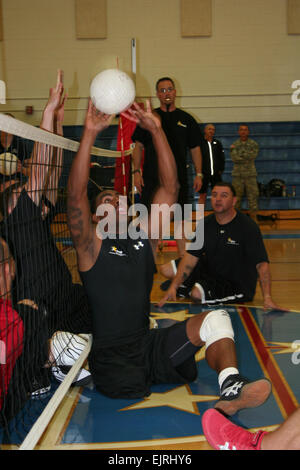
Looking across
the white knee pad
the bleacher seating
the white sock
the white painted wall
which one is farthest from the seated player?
the white painted wall

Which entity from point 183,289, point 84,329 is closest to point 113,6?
point 183,289

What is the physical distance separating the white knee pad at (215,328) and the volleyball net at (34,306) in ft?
2.96

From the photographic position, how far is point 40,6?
1527cm

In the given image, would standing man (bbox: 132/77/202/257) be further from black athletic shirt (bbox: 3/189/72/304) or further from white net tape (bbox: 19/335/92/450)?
white net tape (bbox: 19/335/92/450)

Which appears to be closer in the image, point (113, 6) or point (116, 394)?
point (116, 394)

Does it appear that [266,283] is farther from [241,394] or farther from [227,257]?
[241,394]

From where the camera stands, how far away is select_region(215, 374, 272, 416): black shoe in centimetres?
277

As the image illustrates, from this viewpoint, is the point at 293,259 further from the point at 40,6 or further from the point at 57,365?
the point at 40,6

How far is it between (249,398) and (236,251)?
2875 millimetres

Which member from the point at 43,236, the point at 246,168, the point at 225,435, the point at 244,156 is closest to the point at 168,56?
the point at 244,156

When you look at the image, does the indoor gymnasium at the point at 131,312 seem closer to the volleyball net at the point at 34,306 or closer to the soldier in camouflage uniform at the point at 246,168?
the volleyball net at the point at 34,306

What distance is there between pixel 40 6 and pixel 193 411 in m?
15.1

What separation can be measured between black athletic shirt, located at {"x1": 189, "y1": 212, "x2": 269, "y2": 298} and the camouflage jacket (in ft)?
25.2
